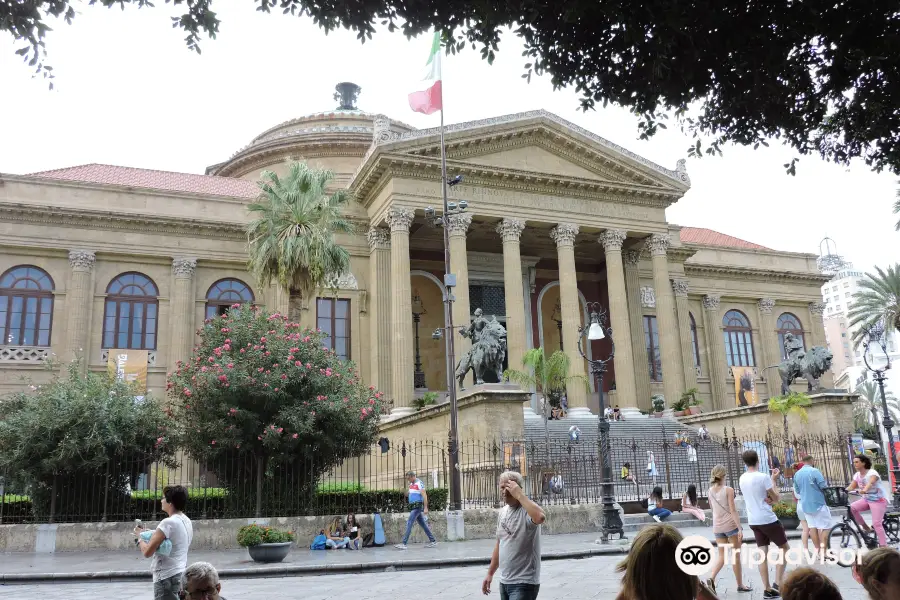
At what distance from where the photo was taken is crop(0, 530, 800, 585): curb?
12.7 m

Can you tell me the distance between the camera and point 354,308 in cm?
3456

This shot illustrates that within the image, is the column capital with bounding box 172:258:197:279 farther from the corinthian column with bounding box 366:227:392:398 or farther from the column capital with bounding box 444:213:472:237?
the column capital with bounding box 444:213:472:237

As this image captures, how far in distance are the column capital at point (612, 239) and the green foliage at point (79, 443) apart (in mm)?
21488

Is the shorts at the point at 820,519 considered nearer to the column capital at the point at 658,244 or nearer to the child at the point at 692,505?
the child at the point at 692,505

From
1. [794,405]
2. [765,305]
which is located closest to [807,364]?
[794,405]

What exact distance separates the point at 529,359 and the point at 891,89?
2299cm

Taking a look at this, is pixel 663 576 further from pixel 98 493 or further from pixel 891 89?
pixel 98 493

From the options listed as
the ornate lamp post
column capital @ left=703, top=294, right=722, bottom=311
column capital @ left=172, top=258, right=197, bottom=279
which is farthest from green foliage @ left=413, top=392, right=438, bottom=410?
column capital @ left=703, top=294, right=722, bottom=311

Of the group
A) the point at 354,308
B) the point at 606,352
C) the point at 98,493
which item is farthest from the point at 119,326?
the point at 606,352

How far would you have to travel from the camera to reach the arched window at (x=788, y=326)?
45.2m

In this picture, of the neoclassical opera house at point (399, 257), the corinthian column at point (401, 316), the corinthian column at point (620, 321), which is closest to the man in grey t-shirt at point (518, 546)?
the neoclassical opera house at point (399, 257)

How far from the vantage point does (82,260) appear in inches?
1271

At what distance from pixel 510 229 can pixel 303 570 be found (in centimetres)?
2176

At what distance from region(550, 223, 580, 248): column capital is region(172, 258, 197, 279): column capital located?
15304mm
